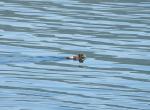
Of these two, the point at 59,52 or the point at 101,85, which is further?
the point at 59,52

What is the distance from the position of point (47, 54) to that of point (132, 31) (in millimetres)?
4411

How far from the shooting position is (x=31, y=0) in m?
31.8

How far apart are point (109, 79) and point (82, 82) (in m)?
0.71

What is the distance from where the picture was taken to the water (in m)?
17.6

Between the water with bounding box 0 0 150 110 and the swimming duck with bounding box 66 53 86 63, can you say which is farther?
the swimming duck with bounding box 66 53 86 63

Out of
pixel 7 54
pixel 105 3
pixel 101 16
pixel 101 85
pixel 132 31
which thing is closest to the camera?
pixel 101 85

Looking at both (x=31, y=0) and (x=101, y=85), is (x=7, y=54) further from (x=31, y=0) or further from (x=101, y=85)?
(x=31, y=0)

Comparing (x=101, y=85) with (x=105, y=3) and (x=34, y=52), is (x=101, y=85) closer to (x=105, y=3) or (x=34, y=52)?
(x=34, y=52)

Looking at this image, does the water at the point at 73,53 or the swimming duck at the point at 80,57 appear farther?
the swimming duck at the point at 80,57

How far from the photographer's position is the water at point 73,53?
17.6 m

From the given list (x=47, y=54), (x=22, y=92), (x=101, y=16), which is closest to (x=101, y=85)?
(x=22, y=92)

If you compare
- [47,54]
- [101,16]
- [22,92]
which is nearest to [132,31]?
[101,16]

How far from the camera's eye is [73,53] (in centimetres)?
2242

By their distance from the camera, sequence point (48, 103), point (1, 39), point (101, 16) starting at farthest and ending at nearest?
point (101, 16)
point (1, 39)
point (48, 103)
